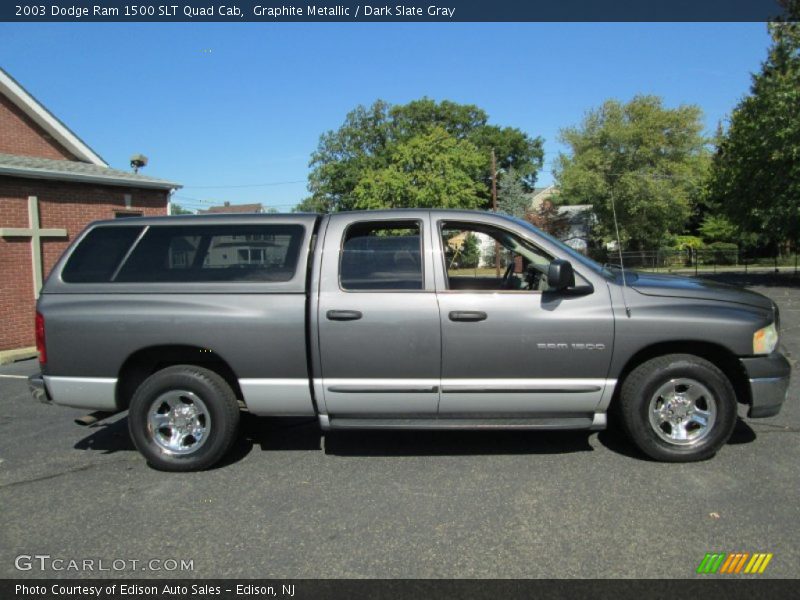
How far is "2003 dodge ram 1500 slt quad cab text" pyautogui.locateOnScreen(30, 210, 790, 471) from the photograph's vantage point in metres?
4.10

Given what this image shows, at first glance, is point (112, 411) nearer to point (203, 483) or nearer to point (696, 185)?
point (203, 483)

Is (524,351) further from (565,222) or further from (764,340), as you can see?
(565,222)

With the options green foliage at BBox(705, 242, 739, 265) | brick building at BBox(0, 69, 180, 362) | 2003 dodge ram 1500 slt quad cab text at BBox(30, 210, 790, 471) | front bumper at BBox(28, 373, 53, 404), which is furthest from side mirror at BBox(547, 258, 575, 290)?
green foliage at BBox(705, 242, 739, 265)

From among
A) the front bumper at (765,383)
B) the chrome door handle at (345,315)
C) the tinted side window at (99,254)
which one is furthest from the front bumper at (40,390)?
the front bumper at (765,383)

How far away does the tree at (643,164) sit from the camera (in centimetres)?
4369

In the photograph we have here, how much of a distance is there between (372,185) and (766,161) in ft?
89.2

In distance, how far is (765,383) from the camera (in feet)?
13.4

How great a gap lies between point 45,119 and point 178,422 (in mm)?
14380

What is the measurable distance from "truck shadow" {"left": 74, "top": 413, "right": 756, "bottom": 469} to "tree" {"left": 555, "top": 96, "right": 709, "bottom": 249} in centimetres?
4174

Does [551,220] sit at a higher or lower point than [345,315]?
higher

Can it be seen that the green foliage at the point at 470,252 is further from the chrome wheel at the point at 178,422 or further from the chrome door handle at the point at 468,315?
the chrome wheel at the point at 178,422
